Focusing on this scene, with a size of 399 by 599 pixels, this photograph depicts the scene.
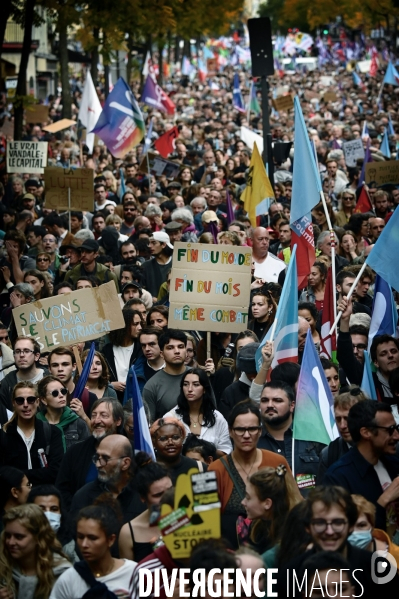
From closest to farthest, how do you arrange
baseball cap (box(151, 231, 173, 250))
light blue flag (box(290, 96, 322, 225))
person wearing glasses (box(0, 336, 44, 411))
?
1. person wearing glasses (box(0, 336, 44, 411))
2. light blue flag (box(290, 96, 322, 225))
3. baseball cap (box(151, 231, 173, 250))

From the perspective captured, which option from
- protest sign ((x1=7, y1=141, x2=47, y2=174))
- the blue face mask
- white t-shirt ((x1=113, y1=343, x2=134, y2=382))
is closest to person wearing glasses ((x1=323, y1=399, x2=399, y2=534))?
the blue face mask

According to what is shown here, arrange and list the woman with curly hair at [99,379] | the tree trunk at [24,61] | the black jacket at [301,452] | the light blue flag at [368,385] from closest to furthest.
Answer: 1. the black jacket at [301,452]
2. the light blue flag at [368,385]
3. the woman with curly hair at [99,379]
4. the tree trunk at [24,61]

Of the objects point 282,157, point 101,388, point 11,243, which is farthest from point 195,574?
point 282,157

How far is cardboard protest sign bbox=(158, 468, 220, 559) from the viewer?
507 cm

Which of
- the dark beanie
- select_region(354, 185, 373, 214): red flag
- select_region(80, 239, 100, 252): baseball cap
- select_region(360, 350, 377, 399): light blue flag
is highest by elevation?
select_region(354, 185, 373, 214): red flag

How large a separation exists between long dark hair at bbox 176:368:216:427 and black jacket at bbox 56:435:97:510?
934mm

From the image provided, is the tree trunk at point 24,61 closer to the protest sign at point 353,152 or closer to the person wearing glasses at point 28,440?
the protest sign at point 353,152

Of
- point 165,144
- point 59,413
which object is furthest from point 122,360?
point 165,144

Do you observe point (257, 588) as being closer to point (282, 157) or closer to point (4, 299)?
point (4, 299)

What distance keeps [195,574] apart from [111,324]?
4.99 metres

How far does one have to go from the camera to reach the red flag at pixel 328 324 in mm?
9375

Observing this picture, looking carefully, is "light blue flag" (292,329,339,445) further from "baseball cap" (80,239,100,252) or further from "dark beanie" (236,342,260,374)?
"baseball cap" (80,239,100,252)

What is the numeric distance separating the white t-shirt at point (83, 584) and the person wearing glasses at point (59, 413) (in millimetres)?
2509

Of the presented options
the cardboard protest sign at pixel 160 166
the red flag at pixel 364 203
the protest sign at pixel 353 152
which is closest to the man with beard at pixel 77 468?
the red flag at pixel 364 203
